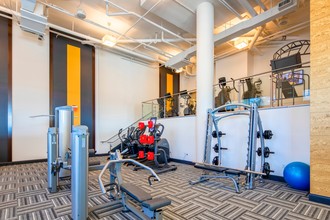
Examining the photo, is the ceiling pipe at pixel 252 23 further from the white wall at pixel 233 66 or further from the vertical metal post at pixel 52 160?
the vertical metal post at pixel 52 160

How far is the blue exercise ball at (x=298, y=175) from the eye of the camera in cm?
318

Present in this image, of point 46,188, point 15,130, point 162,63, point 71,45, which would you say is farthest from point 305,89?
point 15,130

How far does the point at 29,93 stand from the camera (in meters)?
6.10

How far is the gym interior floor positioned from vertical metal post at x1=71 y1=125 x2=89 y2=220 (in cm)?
29

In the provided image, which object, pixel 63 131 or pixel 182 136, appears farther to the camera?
pixel 182 136

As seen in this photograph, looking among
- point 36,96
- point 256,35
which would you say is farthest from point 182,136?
point 36,96

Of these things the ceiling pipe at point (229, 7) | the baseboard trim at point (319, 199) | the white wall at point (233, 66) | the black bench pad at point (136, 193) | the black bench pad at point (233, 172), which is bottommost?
the baseboard trim at point (319, 199)

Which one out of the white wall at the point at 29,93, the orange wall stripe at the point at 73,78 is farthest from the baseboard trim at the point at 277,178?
the white wall at the point at 29,93

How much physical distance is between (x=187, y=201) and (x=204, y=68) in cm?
349

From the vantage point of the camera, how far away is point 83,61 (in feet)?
24.0

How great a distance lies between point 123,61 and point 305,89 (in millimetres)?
7049

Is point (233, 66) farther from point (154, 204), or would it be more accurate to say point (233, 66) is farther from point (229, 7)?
point (154, 204)

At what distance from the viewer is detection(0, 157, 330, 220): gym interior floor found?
2414 millimetres

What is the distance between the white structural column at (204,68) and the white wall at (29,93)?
5.17 m
